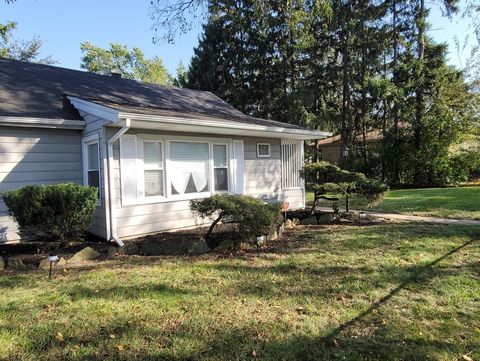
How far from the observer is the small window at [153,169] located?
704cm

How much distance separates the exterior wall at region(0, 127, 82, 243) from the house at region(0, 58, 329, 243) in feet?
0.05

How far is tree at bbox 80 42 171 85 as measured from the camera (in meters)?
35.8

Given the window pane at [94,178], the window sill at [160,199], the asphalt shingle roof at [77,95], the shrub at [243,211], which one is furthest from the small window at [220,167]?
the window pane at [94,178]

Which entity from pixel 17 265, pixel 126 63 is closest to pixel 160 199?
pixel 17 265

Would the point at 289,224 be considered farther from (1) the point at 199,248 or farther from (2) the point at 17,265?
(2) the point at 17,265

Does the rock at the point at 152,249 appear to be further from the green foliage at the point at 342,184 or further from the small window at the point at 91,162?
the green foliage at the point at 342,184

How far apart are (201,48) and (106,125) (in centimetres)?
1994

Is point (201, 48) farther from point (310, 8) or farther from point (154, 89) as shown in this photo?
point (310, 8)

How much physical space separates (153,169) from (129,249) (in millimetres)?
1866

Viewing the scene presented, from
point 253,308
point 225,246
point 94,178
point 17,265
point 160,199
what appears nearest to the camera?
point 253,308

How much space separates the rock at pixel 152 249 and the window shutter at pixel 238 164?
10.1 ft

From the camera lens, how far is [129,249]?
5.96 metres

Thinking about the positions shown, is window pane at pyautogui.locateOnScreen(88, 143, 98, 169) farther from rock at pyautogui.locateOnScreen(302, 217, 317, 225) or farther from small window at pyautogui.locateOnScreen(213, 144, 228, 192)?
rock at pyautogui.locateOnScreen(302, 217, 317, 225)

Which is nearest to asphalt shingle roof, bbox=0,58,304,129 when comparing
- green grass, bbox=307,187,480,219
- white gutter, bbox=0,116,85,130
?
white gutter, bbox=0,116,85,130
